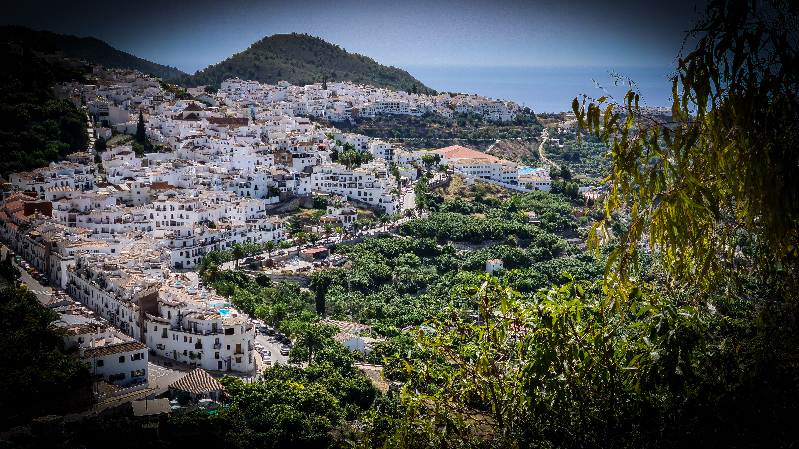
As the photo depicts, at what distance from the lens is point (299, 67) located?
208 ft

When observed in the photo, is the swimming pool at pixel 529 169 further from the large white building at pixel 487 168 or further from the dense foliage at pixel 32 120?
the dense foliage at pixel 32 120

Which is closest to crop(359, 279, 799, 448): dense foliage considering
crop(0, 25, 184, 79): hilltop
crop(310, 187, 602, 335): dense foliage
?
crop(310, 187, 602, 335): dense foliage

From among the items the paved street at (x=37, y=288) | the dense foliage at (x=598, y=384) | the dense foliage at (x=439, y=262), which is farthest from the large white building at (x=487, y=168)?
the dense foliage at (x=598, y=384)

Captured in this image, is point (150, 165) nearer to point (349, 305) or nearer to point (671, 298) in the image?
point (349, 305)

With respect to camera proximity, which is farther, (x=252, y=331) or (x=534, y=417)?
(x=252, y=331)

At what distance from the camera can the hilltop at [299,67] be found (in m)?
61.4

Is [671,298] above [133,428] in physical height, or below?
above

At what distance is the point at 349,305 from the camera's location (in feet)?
62.0

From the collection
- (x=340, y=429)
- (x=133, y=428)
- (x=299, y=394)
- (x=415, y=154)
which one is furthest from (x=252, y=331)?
(x=415, y=154)

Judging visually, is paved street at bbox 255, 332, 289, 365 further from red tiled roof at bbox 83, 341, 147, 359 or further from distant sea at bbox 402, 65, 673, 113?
distant sea at bbox 402, 65, 673, 113

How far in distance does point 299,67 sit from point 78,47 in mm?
18660

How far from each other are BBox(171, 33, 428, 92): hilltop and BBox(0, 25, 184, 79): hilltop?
17.7ft

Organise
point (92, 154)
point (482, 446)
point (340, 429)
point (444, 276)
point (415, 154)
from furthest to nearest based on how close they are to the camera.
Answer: point (415, 154) < point (92, 154) < point (444, 276) < point (340, 429) < point (482, 446)

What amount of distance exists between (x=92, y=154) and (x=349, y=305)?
43.0 feet
